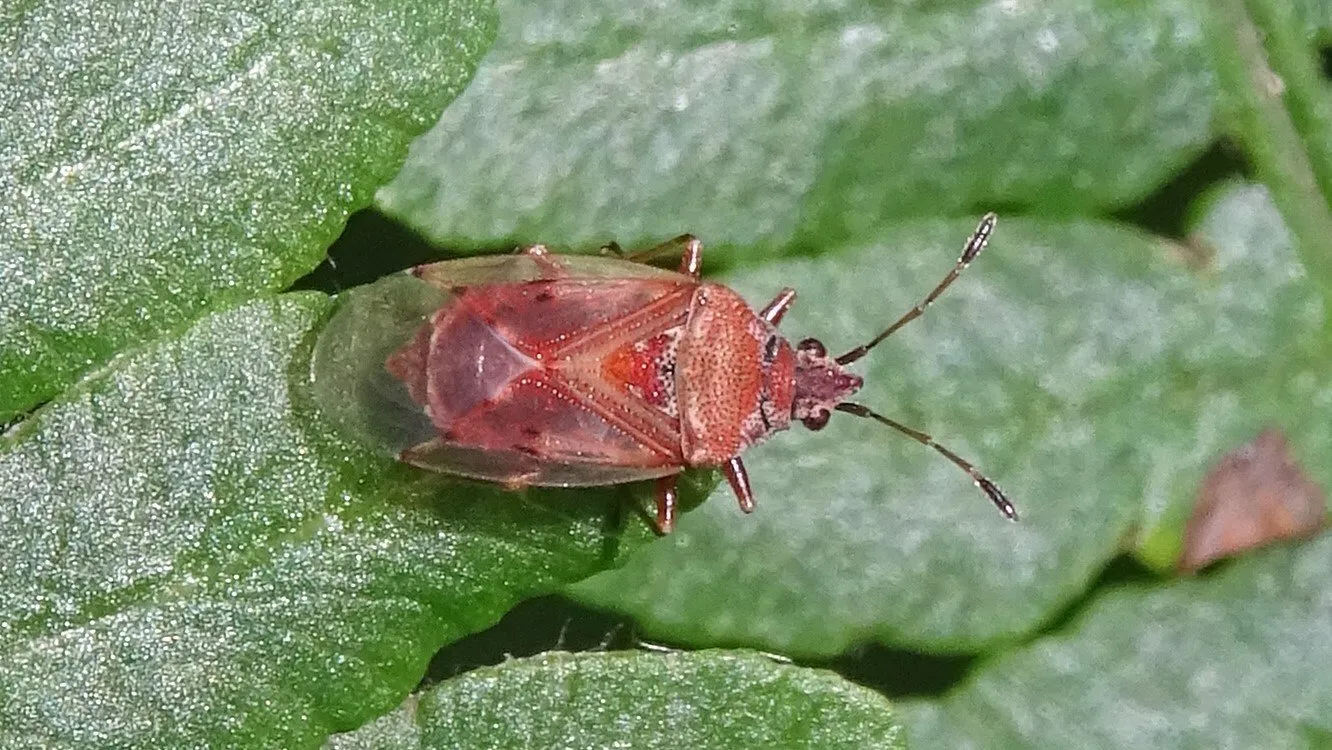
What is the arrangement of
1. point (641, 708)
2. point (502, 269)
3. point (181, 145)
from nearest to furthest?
point (181, 145), point (641, 708), point (502, 269)

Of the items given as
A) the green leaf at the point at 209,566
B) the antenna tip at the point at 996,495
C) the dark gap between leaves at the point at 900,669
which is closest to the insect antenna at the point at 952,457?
the antenna tip at the point at 996,495

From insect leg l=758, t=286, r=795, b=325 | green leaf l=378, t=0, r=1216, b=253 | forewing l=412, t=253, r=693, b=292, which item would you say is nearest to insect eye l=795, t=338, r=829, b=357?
insect leg l=758, t=286, r=795, b=325

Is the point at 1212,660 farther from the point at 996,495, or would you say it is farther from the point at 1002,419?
the point at 1002,419

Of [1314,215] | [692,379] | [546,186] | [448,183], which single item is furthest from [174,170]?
[1314,215]

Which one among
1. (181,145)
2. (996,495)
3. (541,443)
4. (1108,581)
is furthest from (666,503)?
(181,145)

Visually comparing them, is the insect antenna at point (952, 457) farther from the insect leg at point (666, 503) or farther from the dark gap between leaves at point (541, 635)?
the dark gap between leaves at point (541, 635)
